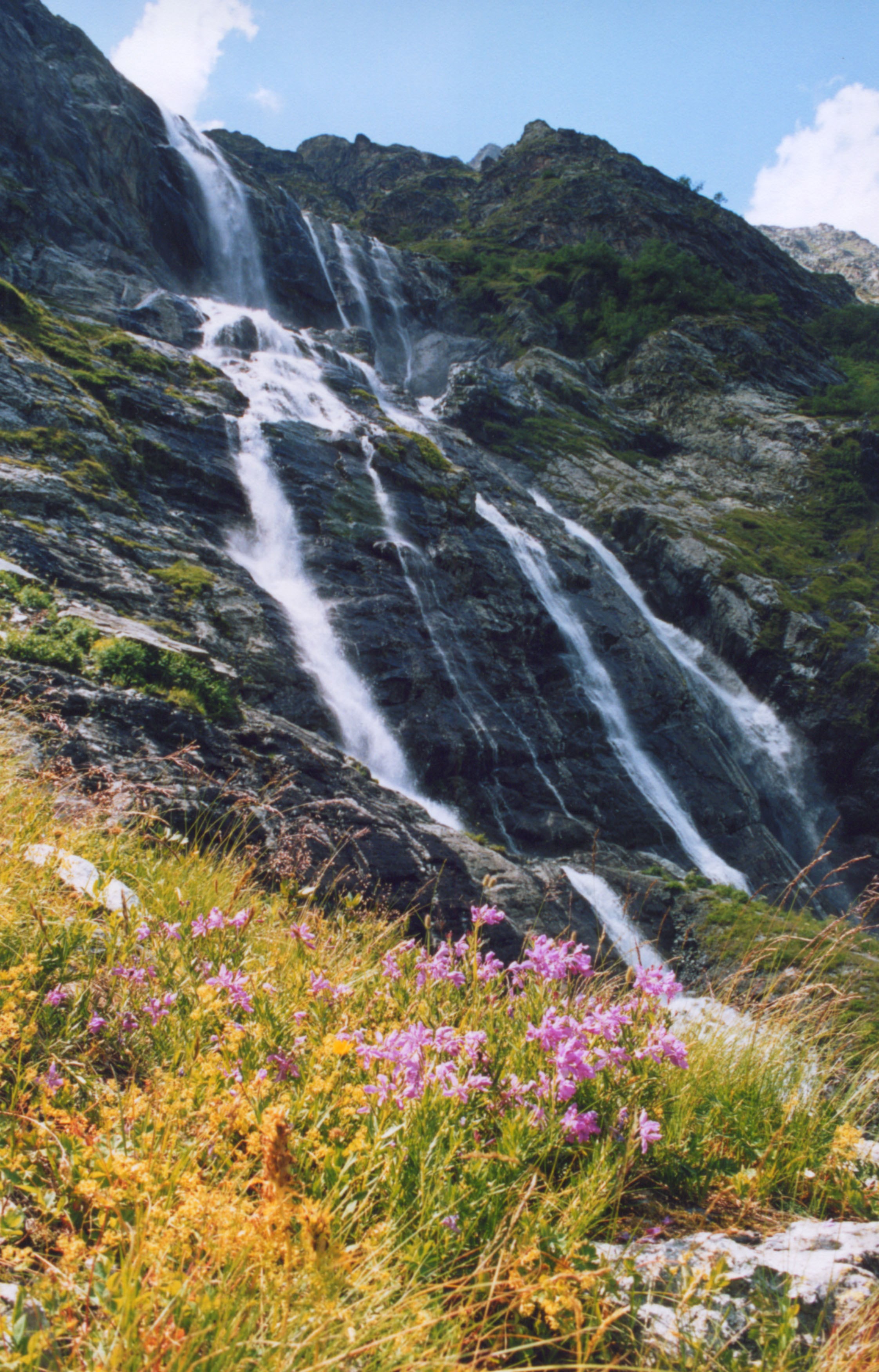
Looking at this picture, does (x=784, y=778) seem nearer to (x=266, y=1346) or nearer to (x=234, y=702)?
(x=234, y=702)

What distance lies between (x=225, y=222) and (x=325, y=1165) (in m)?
44.5

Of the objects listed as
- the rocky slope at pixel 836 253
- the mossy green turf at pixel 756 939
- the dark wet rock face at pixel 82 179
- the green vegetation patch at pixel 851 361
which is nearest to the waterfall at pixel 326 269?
the dark wet rock face at pixel 82 179

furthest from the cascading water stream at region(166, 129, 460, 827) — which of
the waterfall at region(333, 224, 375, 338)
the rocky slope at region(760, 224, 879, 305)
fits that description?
the rocky slope at region(760, 224, 879, 305)

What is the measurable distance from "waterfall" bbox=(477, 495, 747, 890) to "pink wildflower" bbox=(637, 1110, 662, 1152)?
585 inches

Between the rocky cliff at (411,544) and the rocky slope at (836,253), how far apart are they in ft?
312

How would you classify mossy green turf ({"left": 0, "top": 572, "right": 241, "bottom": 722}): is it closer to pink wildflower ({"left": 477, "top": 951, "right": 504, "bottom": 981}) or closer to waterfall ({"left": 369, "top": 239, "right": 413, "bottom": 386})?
pink wildflower ({"left": 477, "top": 951, "right": 504, "bottom": 981})

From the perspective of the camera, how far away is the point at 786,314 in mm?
51938

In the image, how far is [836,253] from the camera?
6265 inches

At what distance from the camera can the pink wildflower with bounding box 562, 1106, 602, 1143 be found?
2.06 meters

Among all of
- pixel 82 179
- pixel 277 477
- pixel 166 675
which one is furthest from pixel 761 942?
pixel 82 179

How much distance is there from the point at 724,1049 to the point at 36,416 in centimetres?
1718

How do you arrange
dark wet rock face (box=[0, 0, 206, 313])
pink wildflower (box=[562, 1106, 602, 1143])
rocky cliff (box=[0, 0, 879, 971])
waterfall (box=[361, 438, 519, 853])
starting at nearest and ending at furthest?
Result: pink wildflower (box=[562, 1106, 602, 1143]) → rocky cliff (box=[0, 0, 879, 971]) → waterfall (box=[361, 438, 519, 853]) → dark wet rock face (box=[0, 0, 206, 313])

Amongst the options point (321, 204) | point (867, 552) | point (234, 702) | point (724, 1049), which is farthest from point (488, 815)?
point (321, 204)

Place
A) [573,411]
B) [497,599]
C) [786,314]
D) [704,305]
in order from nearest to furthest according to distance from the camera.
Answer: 1. [497,599]
2. [573,411]
3. [704,305]
4. [786,314]
